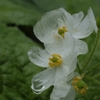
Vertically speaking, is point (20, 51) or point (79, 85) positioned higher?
point (79, 85)

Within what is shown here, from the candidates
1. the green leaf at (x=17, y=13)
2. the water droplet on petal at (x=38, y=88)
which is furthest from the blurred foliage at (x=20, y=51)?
the water droplet on petal at (x=38, y=88)

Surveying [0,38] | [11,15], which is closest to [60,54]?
[0,38]

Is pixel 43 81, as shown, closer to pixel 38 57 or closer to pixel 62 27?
pixel 38 57

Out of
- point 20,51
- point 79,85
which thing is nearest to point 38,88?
point 79,85

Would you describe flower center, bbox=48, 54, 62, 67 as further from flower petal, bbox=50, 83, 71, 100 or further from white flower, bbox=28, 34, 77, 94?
flower petal, bbox=50, 83, 71, 100

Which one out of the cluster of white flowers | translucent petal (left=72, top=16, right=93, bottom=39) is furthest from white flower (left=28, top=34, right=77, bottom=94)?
translucent petal (left=72, top=16, right=93, bottom=39)
